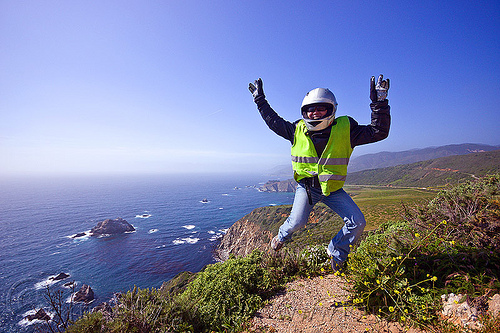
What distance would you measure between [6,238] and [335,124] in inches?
3254

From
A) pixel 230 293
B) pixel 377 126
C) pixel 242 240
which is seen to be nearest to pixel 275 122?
pixel 377 126

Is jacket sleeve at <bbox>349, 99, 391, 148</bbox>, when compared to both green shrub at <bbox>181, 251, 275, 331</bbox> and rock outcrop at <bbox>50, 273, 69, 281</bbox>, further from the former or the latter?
rock outcrop at <bbox>50, 273, 69, 281</bbox>

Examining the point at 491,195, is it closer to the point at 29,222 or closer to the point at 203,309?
the point at 203,309

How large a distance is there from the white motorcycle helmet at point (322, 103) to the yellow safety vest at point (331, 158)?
0.53ft

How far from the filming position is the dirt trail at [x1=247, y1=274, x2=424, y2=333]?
2908 mm

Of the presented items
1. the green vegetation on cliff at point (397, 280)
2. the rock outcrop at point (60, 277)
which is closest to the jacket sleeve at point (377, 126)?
the green vegetation on cliff at point (397, 280)

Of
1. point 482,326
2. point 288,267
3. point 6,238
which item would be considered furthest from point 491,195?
point 6,238

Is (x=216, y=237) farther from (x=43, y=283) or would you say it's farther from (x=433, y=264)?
(x=433, y=264)

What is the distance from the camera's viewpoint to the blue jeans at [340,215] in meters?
3.53

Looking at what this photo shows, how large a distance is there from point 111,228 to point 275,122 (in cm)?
6879

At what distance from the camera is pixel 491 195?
3.76 meters

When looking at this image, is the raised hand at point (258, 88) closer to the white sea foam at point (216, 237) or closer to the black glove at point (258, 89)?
the black glove at point (258, 89)

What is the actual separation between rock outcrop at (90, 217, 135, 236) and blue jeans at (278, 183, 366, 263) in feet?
223

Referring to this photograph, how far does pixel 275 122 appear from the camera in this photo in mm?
4262
